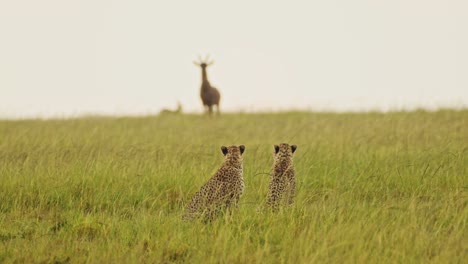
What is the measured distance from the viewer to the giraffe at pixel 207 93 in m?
20.0

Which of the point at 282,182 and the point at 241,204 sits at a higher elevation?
the point at 282,182

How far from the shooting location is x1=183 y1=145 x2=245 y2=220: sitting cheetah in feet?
19.0

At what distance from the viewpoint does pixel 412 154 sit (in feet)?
31.2

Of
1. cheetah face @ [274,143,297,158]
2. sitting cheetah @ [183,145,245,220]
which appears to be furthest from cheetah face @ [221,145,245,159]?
cheetah face @ [274,143,297,158]

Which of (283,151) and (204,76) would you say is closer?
(283,151)

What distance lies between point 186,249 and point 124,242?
0.53 metres

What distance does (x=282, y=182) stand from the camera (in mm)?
6094

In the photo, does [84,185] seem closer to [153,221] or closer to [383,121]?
[153,221]

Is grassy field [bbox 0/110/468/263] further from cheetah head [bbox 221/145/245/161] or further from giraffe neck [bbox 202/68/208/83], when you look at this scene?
giraffe neck [bbox 202/68/208/83]

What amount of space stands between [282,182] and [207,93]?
1411cm

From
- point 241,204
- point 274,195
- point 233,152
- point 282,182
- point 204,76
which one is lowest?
point 241,204

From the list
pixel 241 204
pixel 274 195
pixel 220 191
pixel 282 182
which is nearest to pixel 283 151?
pixel 282 182

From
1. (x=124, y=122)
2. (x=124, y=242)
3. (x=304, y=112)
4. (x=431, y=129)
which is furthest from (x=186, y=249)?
(x=304, y=112)

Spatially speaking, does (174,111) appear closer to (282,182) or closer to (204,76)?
(204,76)
